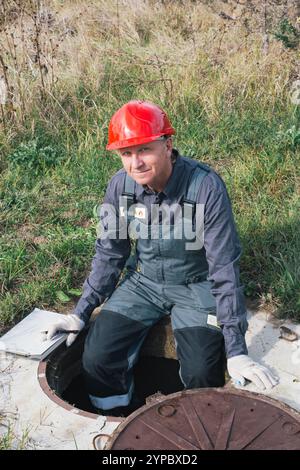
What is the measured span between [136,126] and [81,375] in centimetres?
171

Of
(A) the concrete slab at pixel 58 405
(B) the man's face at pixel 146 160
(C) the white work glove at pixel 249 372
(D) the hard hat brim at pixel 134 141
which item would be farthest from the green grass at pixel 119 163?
(D) the hard hat brim at pixel 134 141

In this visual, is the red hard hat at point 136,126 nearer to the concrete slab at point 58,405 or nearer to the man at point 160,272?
the man at point 160,272

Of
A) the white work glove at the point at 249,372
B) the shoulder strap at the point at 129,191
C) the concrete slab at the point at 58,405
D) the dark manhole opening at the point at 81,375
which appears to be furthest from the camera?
the dark manhole opening at the point at 81,375

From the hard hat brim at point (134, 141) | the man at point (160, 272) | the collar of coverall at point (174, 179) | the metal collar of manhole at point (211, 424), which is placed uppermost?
the hard hat brim at point (134, 141)

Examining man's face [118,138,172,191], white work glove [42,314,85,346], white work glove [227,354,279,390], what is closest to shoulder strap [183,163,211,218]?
man's face [118,138,172,191]

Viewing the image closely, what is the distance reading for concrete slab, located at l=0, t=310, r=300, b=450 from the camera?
2.65 metres

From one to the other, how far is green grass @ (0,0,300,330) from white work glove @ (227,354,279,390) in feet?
2.50

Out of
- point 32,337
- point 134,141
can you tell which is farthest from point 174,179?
point 32,337

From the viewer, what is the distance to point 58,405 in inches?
112

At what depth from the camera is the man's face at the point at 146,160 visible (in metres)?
2.89

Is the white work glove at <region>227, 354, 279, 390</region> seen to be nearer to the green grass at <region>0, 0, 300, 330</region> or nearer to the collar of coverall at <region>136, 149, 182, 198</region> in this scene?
the green grass at <region>0, 0, 300, 330</region>

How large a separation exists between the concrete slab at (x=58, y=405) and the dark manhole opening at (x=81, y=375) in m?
0.16

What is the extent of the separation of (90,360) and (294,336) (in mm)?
1129
